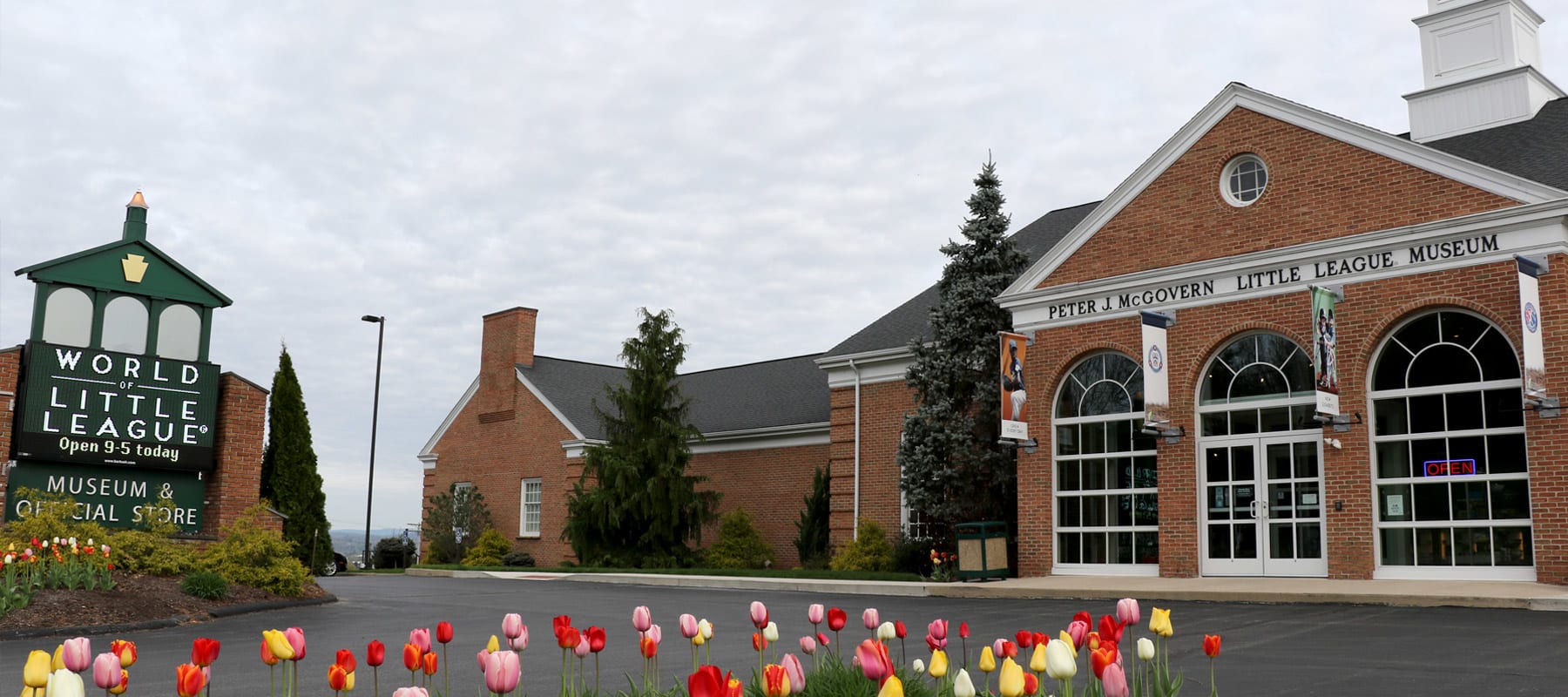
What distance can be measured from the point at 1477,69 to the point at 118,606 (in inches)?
959

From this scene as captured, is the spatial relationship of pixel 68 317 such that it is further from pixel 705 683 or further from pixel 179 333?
pixel 705 683

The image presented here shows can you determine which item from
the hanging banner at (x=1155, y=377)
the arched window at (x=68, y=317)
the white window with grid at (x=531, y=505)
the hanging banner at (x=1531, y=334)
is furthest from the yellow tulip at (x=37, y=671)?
the white window with grid at (x=531, y=505)

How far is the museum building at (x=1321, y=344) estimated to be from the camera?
54.7ft

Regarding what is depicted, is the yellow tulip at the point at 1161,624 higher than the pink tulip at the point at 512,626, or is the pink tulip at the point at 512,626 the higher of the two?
the yellow tulip at the point at 1161,624

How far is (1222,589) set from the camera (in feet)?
55.4

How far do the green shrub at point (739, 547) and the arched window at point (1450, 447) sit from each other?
15914 mm

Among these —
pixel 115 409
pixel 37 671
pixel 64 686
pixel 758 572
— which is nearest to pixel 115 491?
pixel 115 409

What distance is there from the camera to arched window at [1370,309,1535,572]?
54.4 feet

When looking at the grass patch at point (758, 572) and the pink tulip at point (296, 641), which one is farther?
the grass patch at point (758, 572)

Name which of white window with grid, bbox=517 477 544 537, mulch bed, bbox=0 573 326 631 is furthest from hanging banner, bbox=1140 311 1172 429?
white window with grid, bbox=517 477 544 537

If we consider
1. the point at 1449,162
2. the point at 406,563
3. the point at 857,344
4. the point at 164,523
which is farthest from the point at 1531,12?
the point at 406,563

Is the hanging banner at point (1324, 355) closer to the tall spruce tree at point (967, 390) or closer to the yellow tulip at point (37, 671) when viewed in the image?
the tall spruce tree at point (967, 390)

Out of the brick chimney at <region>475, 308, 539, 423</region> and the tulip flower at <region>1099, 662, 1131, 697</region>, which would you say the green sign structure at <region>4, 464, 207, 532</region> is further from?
the brick chimney at <region>475, 308, 539, 423</region>

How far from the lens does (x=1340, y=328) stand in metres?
18.2
